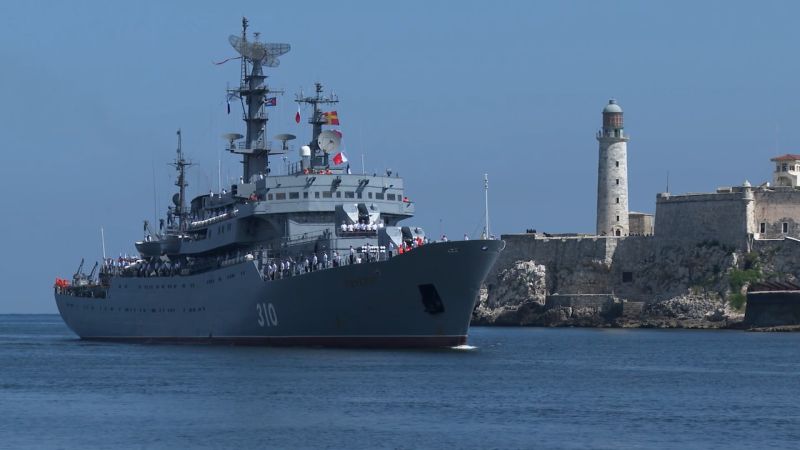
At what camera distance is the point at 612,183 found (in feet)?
382

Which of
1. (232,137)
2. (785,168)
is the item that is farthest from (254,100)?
(785,168)

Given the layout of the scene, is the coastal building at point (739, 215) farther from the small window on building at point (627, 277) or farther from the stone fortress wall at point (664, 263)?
the small window on building at point (627, 277)

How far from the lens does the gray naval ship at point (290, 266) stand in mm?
61156

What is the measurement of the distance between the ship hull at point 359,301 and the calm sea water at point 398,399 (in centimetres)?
96

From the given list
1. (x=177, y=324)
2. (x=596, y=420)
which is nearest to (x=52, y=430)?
(x=596, y=420)

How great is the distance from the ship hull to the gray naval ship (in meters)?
→ 0.05

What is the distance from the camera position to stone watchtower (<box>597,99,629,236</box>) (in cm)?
11650

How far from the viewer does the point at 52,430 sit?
132 ft

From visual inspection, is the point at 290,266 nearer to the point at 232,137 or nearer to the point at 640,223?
the point at 232,137

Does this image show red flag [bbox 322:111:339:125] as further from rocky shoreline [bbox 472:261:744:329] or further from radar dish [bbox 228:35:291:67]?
rocky shoreline [bbox 472:261:744:329]

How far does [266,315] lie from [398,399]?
69.2 ft

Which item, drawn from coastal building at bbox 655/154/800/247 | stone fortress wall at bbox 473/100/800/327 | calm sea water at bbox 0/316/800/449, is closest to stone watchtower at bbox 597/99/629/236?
stone fortress wall at bbox 473/100/800/327

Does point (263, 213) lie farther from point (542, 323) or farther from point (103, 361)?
point (542, 323)

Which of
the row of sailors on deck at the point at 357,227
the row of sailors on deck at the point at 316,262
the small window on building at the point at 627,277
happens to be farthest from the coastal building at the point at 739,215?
the row of sailors on deck at the point at 316,262
